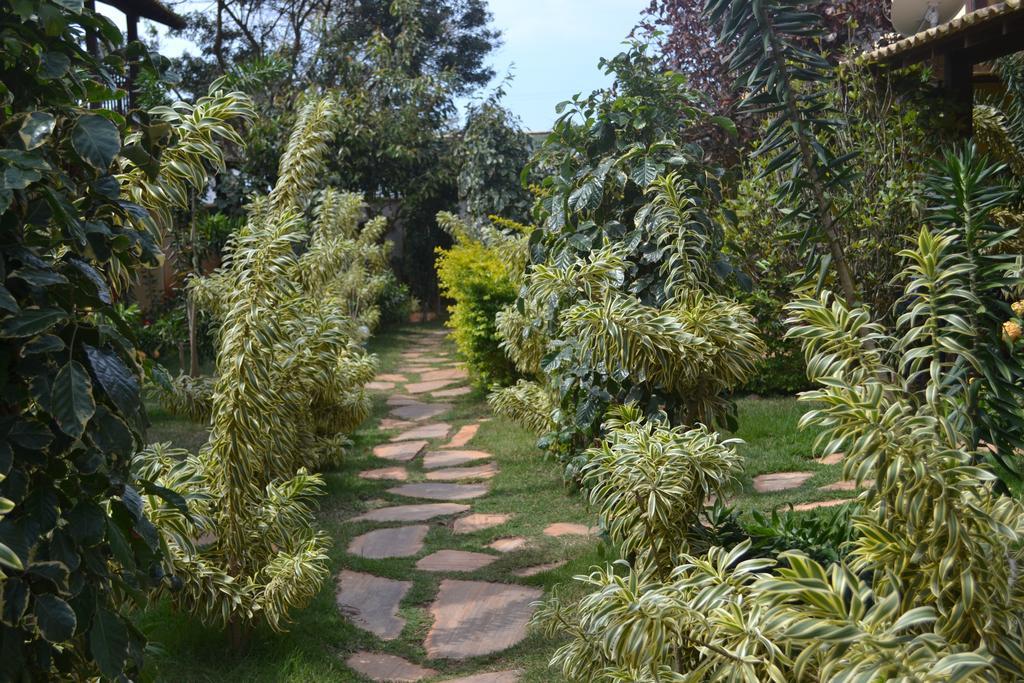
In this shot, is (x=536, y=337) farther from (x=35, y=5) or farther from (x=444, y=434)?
(x=35, y=5)

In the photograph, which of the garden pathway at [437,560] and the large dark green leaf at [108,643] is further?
the garden pathway at [437,560]

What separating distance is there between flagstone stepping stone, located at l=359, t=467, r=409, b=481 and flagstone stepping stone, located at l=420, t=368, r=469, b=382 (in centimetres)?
364

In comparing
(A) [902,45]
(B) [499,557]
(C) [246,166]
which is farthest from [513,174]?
(B) [499,557]

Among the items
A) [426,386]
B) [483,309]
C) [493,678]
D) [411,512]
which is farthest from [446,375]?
[493,678]

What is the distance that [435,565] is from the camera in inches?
175

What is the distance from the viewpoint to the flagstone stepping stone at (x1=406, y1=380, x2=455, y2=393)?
9576 mm

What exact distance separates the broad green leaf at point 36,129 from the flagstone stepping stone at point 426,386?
786 cm

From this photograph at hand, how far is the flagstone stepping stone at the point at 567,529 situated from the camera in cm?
473

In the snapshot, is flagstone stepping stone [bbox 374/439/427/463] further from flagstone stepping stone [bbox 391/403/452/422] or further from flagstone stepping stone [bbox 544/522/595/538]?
flagstone stepping stone [bbox 544/522/595/538]

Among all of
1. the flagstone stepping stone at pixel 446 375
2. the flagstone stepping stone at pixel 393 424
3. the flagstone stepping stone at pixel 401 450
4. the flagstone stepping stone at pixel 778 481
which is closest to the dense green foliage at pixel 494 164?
the flagstone stepping stone at pixel 446 375

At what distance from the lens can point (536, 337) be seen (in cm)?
548

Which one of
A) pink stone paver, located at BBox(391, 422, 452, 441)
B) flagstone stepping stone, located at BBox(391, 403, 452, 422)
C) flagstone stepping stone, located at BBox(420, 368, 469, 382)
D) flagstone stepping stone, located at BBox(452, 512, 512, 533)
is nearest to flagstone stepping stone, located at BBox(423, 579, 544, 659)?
flagstone stepping stone, located at BBox(452, 512, 512, 533)

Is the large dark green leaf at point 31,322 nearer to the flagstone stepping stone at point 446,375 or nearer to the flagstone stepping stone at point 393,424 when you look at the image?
the flagstone stepping stone at point 393,424

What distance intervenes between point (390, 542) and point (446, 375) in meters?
5.64
